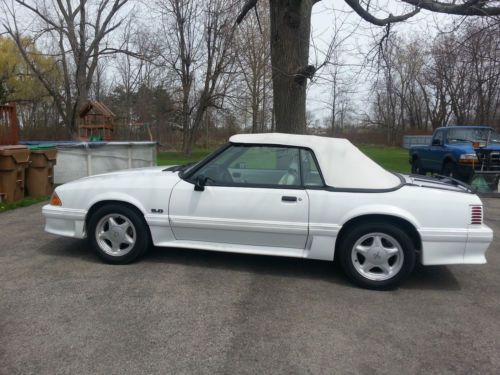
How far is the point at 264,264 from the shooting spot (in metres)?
4.66

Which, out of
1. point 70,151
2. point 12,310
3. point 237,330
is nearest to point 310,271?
point 237,330

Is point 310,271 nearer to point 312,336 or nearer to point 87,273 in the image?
point 312,336

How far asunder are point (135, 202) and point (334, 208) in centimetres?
210

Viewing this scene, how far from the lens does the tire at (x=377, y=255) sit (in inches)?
155

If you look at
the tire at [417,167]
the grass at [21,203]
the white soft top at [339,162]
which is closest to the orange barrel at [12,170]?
the grass at [21,203]

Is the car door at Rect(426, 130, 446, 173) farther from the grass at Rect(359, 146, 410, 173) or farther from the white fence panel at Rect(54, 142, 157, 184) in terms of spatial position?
the white fence panel at Rect(54, 142, 157, 184)

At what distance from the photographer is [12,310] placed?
11.0 ft

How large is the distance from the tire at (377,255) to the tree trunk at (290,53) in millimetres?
4812

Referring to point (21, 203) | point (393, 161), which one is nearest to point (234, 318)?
point (21, 203)

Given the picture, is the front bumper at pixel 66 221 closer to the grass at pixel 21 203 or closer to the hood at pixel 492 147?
the grass at pixel 21 203

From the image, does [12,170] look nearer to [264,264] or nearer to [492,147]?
[264,264]

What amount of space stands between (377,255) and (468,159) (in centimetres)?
900

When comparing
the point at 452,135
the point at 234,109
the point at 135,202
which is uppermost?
the point at 234,109

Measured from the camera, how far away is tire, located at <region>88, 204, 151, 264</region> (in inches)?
176
